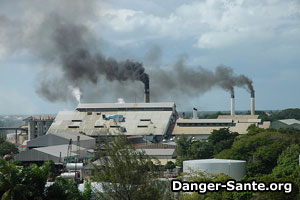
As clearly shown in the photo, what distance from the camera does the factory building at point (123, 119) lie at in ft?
347

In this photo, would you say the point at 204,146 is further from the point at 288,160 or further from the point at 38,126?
the point at 38,126

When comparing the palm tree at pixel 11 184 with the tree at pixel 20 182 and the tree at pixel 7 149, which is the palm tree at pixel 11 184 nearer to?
the tree at pixel 20 182

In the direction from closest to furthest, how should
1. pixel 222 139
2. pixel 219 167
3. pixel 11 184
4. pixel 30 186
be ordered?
pixel 11 184, pixel 30 186, pixel 219 167, pixel 222 139

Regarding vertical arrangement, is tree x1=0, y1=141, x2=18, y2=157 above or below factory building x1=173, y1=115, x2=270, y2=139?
below

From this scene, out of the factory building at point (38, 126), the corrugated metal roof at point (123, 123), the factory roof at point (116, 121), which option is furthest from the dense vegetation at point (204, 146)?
the factory building at point (38, 126)

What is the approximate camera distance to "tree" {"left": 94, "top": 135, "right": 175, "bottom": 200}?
79.7 ft

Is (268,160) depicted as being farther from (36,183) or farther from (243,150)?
(36,183)

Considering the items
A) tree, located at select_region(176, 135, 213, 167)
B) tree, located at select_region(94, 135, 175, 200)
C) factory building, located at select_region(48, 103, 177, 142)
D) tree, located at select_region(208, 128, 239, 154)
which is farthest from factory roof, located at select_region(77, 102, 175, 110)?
tree, located at select_region(94, 135, 175, 200)

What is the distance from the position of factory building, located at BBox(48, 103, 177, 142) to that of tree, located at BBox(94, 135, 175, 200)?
3034 inches

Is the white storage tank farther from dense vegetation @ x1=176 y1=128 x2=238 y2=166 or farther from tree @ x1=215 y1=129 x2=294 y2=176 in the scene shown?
dense vegetation @ x1=176 y1=128 x2=238 y2=166

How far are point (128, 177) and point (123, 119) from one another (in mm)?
86859

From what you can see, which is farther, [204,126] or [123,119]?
[123,119]

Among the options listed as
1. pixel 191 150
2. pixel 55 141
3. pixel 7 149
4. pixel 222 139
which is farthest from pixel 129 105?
pixel 191 150

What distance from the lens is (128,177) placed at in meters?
24.5
